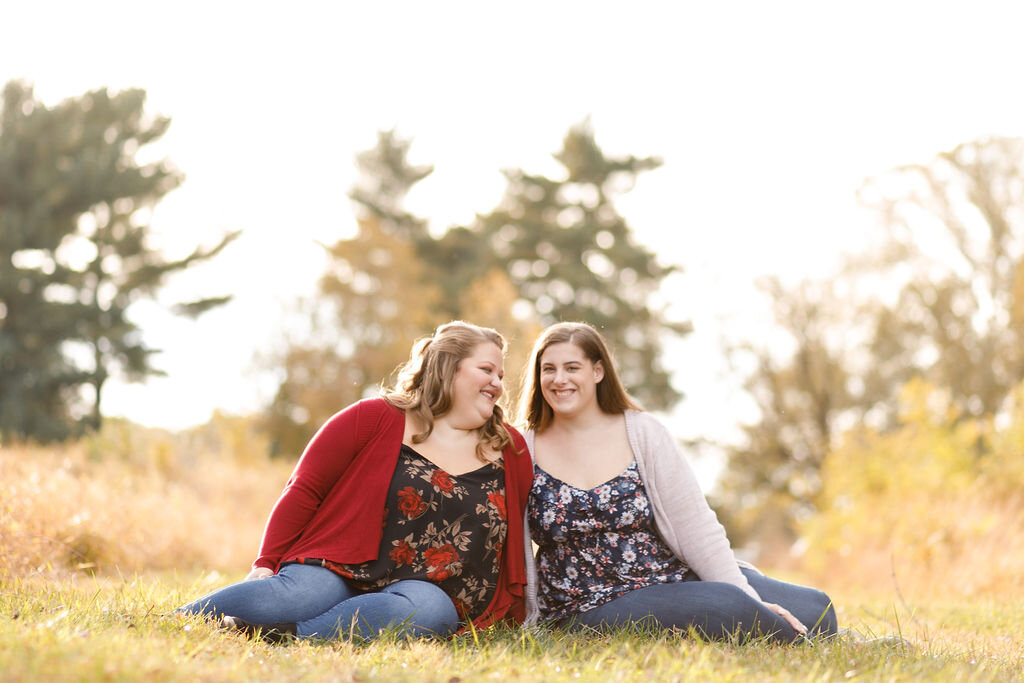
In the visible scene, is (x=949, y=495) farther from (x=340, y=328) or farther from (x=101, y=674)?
(x=340, y=328)

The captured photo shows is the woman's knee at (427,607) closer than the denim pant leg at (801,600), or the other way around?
the woman's knee at (427,607)

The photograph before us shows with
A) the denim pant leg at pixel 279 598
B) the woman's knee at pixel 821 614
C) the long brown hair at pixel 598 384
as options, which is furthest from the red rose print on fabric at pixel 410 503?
the woman's knee at pixel 821 614

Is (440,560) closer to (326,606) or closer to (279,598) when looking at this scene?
(326,606)

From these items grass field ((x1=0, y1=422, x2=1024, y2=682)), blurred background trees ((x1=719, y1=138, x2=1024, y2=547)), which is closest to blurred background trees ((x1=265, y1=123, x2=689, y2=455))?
blurred background trees ((x1=719, y1=138, x2=1024, y2=547))

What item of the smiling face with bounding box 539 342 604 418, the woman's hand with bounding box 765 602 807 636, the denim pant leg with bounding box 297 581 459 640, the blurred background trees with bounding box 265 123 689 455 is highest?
the blurred background trees with bounding box 265 123 689 455

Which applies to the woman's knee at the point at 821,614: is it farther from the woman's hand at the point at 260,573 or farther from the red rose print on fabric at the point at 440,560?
the woman's hand at the point at 260,573

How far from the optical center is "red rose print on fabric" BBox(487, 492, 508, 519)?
411 cm

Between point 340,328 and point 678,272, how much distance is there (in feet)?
30.3

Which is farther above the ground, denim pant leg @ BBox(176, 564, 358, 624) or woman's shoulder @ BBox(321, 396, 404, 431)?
woman's shoulder @ BBox(321, 396, 404, 431)

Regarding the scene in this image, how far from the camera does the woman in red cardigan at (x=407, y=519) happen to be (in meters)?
3.72

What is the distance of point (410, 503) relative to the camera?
13.1ft

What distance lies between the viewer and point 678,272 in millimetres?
25453

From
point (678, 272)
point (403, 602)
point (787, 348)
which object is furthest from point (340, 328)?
point (403, 602)

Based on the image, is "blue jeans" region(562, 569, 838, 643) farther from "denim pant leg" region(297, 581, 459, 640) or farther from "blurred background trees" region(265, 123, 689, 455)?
"blurred background trees" region(265, 123, 689, 455)
